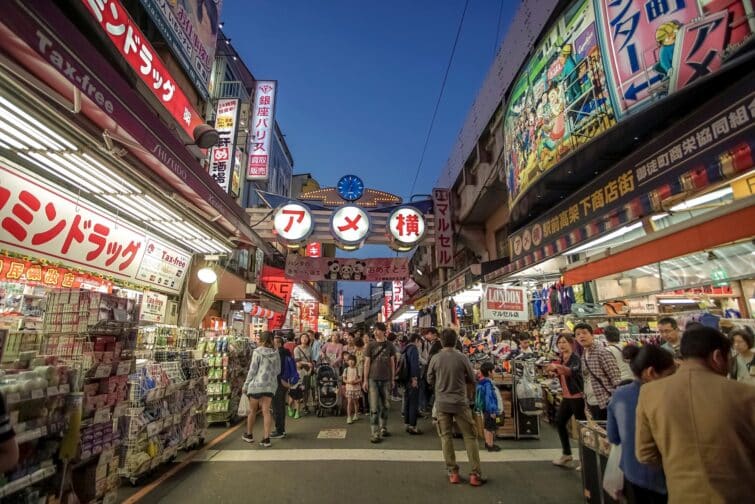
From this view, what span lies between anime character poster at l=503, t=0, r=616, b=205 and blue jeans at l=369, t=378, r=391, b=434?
17.0 ft

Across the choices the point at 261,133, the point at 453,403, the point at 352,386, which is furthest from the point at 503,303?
the point at 261,133

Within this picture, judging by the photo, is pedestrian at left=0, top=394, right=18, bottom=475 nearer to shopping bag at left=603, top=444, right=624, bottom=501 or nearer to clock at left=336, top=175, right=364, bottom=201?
shopping bag at left=603, top=444, right=624, bottom=501

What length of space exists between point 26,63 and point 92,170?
6.90 feet

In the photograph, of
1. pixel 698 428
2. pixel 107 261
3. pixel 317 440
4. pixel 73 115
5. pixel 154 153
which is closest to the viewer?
pixel 698 428

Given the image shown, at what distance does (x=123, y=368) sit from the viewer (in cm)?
432

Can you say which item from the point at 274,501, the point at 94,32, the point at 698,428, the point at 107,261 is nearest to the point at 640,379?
the point at 698,428

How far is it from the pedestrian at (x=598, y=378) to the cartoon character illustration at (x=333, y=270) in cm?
757

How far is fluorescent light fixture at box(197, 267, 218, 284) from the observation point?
9055 millimetres

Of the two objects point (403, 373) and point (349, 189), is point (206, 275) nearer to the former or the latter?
point (349, 189)

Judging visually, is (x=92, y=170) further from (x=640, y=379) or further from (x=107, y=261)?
(x=640, y=379)

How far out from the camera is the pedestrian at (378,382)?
6.77 m

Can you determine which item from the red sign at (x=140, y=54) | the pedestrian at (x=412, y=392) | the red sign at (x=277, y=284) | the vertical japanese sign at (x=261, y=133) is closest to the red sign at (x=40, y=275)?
the red sign at (x=140, y=54)

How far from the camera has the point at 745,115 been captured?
3436mm

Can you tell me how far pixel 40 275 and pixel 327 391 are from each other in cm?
640
